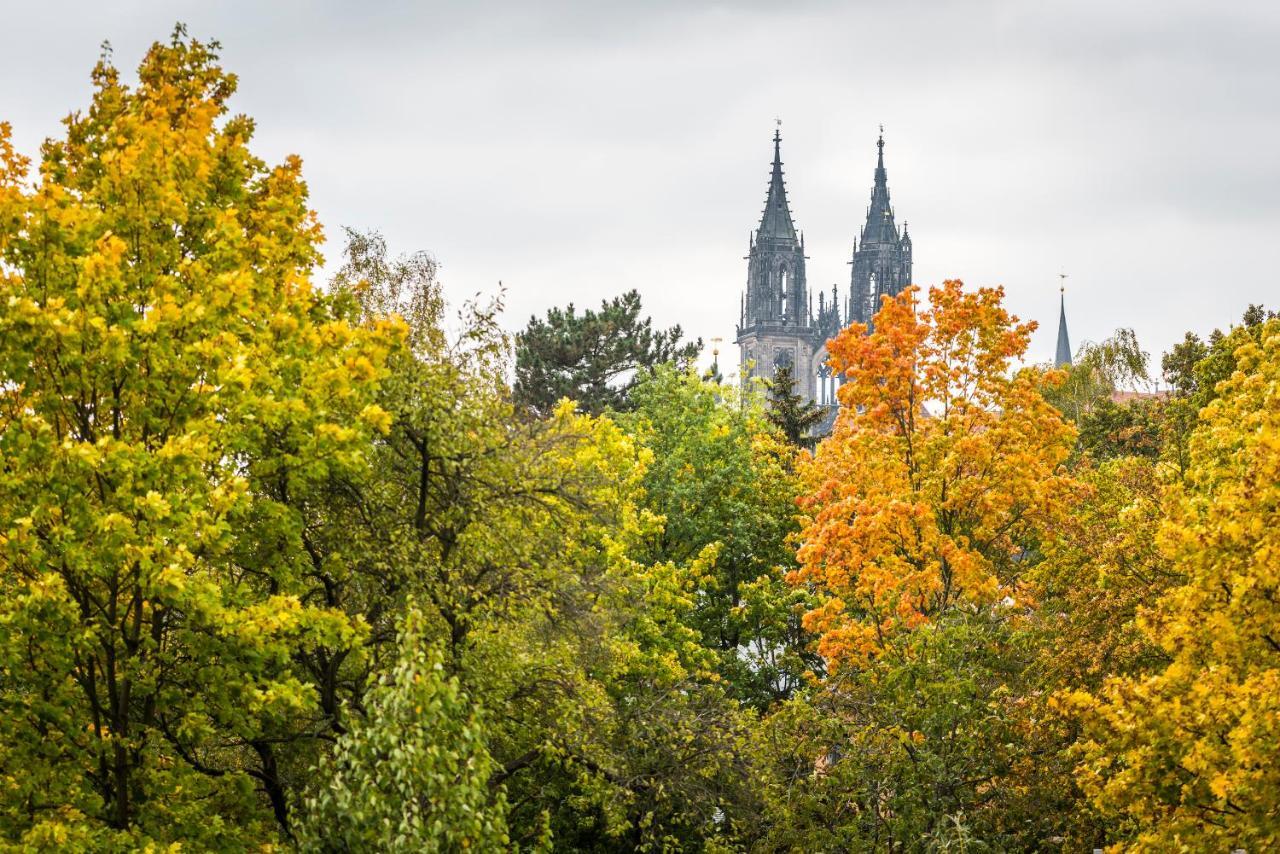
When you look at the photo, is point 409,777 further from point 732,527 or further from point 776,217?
point 776,217

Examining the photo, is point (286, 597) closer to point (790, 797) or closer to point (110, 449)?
point (110, 449)

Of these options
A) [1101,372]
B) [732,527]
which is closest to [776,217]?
[1101,372]

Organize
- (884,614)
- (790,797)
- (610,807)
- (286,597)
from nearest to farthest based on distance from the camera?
(286,597), (610,807), (790,797), (884,614)

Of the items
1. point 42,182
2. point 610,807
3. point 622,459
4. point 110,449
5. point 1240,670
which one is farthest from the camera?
point 622,459

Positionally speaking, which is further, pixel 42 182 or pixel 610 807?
pixel 610 807

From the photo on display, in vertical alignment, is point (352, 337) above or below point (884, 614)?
above

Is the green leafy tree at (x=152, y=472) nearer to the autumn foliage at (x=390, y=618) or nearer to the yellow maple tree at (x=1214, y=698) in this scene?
the autumn foliage at (x=390, y=618)

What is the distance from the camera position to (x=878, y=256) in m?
142

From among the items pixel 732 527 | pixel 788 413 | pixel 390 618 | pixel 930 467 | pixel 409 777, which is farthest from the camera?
pixel 788 413

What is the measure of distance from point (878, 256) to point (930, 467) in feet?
383

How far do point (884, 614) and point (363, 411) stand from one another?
51.3ft

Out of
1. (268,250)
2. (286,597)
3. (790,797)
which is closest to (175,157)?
(268,250)


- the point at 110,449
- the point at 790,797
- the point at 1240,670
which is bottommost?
the point at 790,797

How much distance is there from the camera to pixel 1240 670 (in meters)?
16.1
